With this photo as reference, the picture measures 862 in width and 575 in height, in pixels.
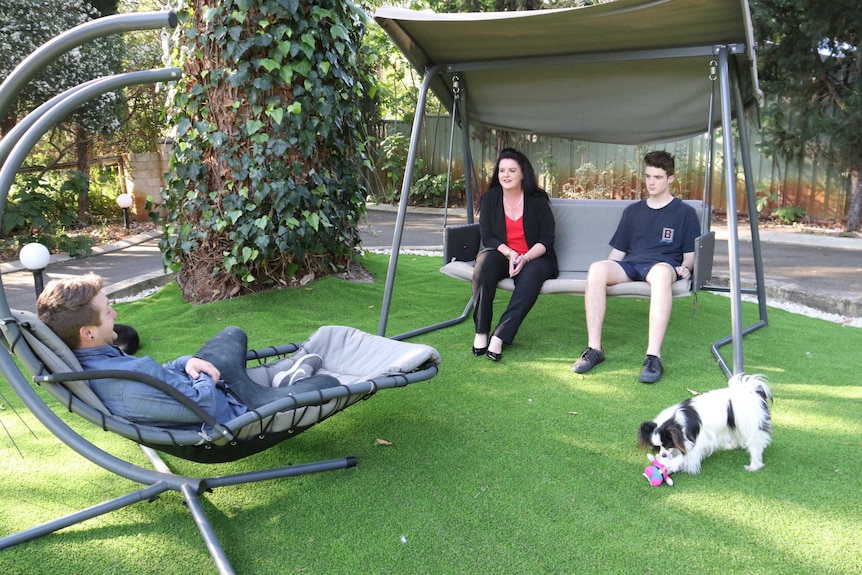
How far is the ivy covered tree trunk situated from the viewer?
179 inches

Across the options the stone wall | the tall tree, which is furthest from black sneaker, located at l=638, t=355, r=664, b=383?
the stone wall

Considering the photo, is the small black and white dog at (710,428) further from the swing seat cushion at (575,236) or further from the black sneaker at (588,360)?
the swing seat cushion at (575,236)

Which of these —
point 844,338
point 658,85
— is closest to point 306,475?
point 658,85

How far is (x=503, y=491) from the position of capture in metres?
2.40

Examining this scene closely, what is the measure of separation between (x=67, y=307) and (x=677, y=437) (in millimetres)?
2075

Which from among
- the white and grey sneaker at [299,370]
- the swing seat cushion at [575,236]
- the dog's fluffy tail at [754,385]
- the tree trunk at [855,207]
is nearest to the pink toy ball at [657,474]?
the dog's fluffy tail at [754,385]

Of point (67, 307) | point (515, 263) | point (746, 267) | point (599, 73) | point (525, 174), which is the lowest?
point (746, 267)

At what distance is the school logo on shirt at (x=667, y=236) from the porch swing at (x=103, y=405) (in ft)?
6.95

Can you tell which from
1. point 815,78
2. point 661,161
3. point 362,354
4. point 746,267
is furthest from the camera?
point 815,78

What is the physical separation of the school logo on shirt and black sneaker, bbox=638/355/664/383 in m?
0.74

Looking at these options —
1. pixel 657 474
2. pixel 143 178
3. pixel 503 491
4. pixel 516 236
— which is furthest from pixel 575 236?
pixel 143 178

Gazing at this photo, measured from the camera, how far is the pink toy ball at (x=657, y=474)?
243 centimetres

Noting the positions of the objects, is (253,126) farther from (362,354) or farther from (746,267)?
(746,267)

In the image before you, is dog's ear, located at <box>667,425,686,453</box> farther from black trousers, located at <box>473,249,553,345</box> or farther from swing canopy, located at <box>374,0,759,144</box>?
swing canopy, located at <box>374,0,759,144</box>
